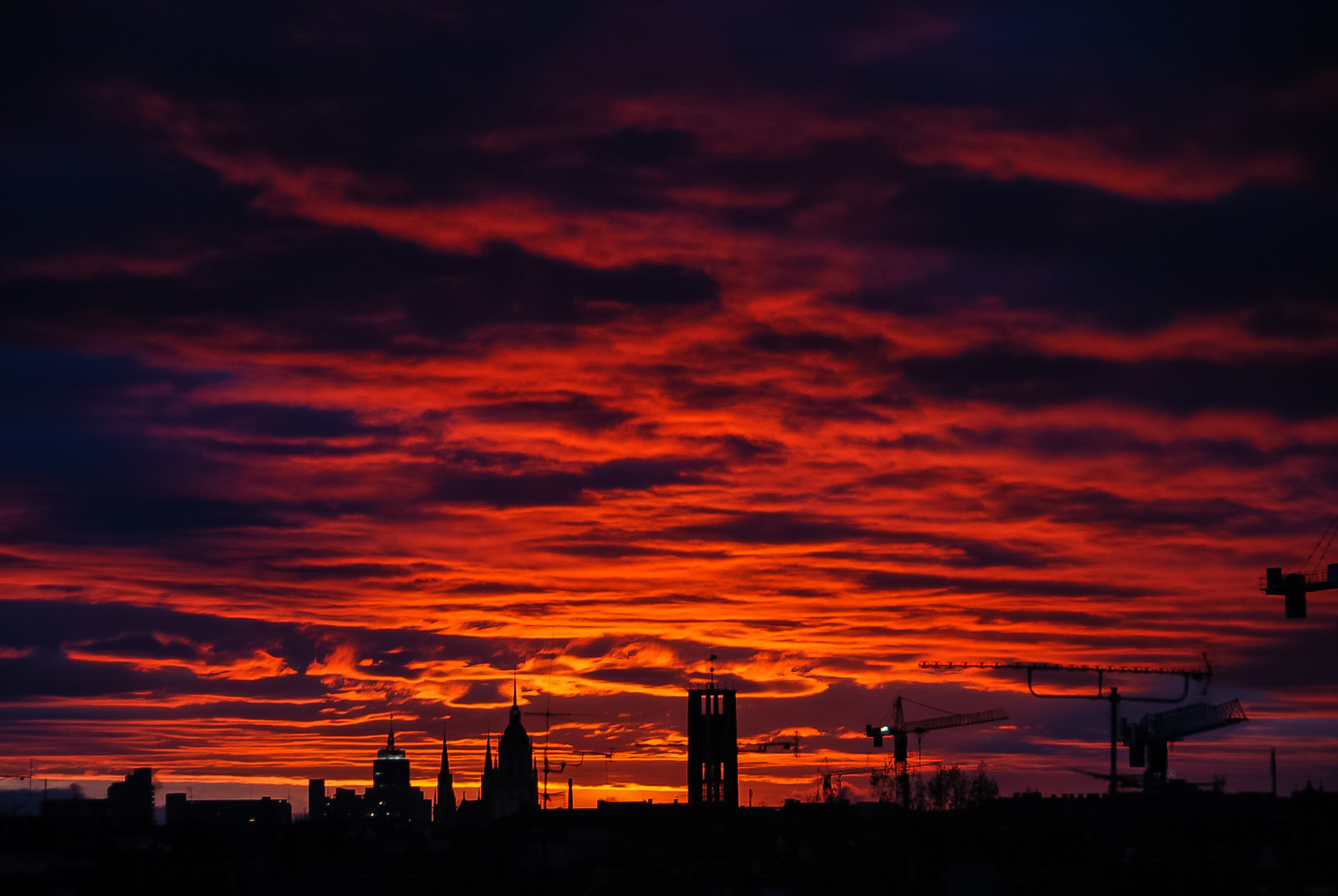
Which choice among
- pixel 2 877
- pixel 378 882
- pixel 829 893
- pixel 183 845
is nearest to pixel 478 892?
pixel 378 882

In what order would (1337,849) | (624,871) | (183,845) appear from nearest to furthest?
(624,871), (1337,849), (183,845)

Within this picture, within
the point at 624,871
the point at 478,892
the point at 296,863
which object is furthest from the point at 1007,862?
the point at 296,863

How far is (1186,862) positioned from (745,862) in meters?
50.0

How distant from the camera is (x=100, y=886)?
142m

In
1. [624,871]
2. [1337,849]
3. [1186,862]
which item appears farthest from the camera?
[1337,849]

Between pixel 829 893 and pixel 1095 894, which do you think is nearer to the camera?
pixel 1095 894

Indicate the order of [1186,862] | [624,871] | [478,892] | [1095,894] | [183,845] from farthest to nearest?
[183,845] → [624,871] → [478,892] → [1186,862] → [1095,894]

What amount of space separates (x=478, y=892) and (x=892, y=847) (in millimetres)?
45297

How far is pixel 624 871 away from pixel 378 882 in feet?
77.7

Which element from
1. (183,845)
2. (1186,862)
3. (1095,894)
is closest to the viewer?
(1095,894)

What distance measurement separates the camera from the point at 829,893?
464 ft

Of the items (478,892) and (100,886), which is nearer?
(100,886)

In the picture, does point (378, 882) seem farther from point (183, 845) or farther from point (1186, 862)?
point (1186, 862)

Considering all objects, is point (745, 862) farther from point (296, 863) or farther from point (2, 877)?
point (2, 877)
